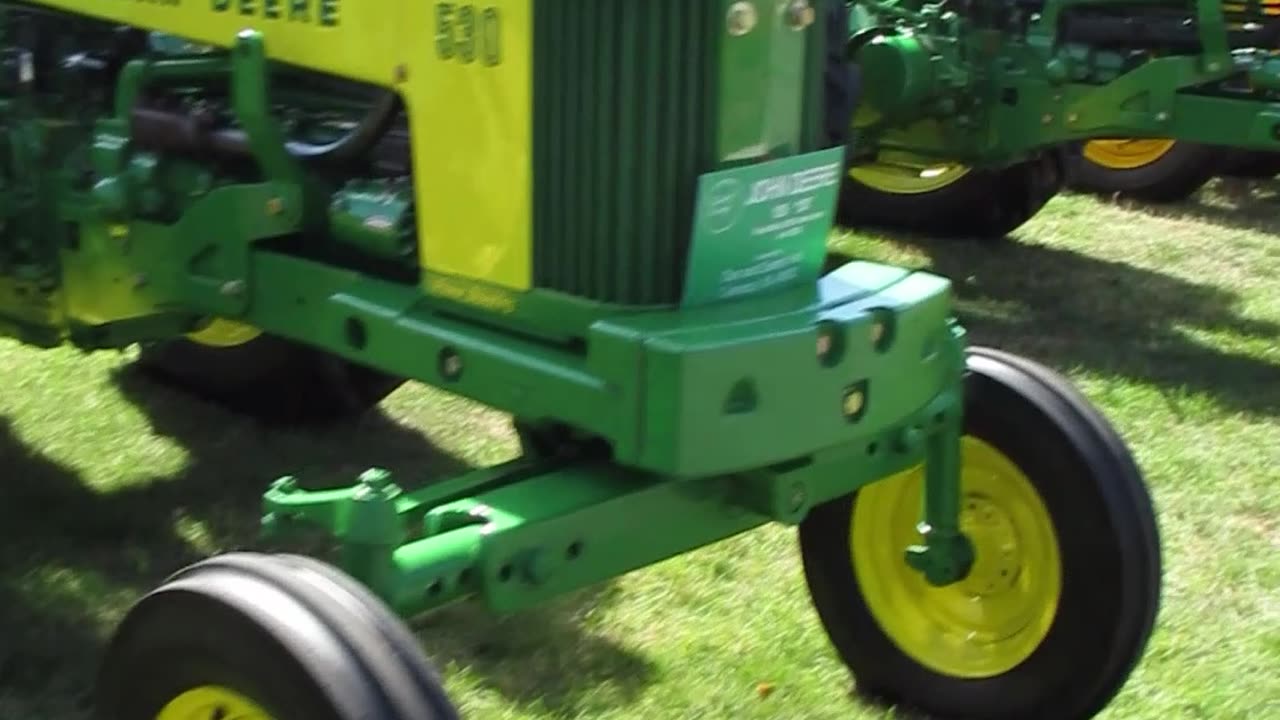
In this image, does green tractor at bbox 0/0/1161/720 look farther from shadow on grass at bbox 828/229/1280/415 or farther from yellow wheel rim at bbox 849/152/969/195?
yellow wheel rim at bbox 849/152/969/195

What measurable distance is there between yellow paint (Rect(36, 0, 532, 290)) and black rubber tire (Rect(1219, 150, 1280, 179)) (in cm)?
553

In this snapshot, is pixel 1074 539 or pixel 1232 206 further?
pixel 1232 206

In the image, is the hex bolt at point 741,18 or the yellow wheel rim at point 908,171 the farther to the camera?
the yellow wheel rim at point 908,171

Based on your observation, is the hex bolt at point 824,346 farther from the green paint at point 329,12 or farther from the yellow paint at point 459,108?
the green paint at point 329,12

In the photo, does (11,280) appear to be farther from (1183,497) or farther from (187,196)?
(1183,497)

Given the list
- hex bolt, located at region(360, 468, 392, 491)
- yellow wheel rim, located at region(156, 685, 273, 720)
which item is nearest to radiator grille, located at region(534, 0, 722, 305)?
hex bolt, located at region(360, 468, 392, 491)

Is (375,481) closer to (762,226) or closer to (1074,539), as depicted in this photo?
(762,226)

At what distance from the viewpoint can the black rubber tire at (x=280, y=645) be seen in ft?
6.73

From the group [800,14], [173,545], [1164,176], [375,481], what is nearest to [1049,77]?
[1164,176]

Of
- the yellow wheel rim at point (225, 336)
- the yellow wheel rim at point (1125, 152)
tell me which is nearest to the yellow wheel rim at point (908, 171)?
the yellow wheel rim at point (1125, 152)

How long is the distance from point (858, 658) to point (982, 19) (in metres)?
3.29

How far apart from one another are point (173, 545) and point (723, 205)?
1.76 meters

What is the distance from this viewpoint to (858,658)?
10.4 feet

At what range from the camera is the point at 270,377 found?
14.0ft
